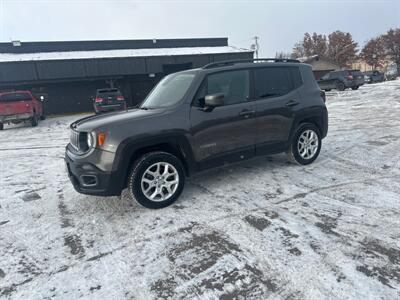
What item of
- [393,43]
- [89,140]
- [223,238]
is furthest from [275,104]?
[393,43]

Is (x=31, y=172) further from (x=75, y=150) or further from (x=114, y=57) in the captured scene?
(x=114, y=57)

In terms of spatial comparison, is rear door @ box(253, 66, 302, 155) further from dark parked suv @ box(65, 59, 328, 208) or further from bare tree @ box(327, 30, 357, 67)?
bare tree @ box(327, 30, 357, 67)

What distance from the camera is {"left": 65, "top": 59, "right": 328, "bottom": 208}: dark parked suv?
3768mm

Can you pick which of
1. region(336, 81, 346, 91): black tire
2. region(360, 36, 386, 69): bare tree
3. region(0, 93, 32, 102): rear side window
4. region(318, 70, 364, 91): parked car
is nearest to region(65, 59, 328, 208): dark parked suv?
region(0, 93, 32, 102): rear side window

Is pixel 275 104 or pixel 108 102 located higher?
pixel 275 104

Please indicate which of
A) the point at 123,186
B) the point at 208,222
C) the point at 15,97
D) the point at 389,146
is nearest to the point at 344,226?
the point at 208,222

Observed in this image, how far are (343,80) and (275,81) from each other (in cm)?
2069

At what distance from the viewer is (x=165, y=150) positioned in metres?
4.17

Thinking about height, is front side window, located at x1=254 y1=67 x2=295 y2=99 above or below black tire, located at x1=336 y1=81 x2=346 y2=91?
above

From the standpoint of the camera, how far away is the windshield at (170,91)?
4.40 m

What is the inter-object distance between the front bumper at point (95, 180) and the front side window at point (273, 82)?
99.7 inches

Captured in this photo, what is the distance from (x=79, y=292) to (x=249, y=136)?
3130 mm

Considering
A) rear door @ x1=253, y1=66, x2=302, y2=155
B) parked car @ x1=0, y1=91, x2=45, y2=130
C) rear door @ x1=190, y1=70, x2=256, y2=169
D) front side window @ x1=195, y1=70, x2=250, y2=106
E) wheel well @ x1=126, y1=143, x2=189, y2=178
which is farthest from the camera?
parked car @ x1=0, y1=91, x2=45, y2=130

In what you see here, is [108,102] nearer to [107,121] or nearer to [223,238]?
[107,121]
